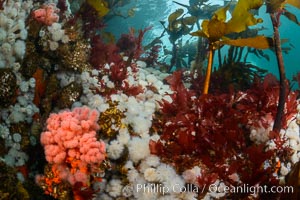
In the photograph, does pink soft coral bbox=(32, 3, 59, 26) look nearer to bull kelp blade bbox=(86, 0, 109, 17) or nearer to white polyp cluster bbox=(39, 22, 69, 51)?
white polyp cluster bbox=(39, 22, 69, 51)

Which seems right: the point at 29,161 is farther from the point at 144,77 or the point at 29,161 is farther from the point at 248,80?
the point at 248,80

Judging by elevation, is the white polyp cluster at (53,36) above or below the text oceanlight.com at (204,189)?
above

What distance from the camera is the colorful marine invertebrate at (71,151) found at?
3.95m

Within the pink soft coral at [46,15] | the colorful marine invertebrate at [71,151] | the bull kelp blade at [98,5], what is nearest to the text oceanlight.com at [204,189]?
the colorful marine invertebrate at [71,151]

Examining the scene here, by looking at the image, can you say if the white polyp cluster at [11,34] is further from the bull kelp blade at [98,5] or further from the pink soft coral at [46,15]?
the bull kelp blade at [98,5]

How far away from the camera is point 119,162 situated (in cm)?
433

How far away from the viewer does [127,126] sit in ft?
15.3

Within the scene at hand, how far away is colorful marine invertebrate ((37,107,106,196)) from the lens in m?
3.95

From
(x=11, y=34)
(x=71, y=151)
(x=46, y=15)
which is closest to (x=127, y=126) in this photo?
(x=71, y=151)

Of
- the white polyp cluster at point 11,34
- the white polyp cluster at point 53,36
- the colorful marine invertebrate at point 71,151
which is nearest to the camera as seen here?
the colorful marine invertebrate at point 71,151

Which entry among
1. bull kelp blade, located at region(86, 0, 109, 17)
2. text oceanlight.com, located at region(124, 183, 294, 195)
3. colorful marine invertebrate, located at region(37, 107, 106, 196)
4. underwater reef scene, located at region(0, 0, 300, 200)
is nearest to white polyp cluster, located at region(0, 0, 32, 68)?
underwater reef scene, located at region(0, 0, 300, 200)

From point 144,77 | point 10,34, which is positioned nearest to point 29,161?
point 10,34

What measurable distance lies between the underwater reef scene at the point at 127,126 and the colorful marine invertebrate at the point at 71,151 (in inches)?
0.5

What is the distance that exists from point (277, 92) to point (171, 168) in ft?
7.38
